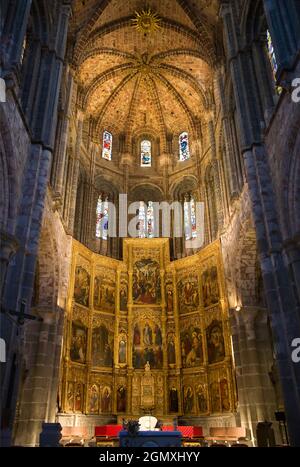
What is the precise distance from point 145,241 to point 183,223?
159 inches

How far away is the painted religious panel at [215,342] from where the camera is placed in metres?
20.3

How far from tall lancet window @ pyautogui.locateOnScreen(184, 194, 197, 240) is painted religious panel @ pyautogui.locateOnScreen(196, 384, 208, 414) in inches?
397

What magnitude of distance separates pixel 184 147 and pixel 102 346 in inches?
666

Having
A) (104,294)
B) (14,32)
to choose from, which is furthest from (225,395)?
(14,32)

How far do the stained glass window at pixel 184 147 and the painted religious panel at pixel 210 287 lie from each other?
1130 centimetres

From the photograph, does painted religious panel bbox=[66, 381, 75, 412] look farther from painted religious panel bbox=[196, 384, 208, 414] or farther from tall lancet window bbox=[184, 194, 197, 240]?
tall lancet window bbox=[184, 194, 197, 240]

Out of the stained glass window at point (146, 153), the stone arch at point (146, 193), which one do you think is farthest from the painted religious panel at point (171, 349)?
the stained glass window at point (146, 153)

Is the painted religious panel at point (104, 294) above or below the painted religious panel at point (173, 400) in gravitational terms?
above

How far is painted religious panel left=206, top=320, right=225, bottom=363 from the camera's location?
2035cm

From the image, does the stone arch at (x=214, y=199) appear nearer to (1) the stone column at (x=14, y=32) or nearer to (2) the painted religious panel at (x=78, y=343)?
(2) the painted religious panel at (x=78, y=343)

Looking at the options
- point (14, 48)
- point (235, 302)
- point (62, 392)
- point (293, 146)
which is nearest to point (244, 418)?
point (235, 302)

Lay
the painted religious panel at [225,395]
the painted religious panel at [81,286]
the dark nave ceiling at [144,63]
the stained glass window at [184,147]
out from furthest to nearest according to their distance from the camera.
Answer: the stained glass window at [184,147], the dark nave ceiling at [144,63], the painted religious panel at [81,286], the painted religious panel at [225,395]

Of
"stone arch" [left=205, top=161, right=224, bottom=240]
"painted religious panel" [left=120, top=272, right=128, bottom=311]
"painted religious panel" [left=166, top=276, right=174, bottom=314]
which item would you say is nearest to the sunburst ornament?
"stone arch" [left=205, top=161, right=224, bottom=240]

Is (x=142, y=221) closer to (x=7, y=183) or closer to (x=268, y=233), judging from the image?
(x=268, y=233)
